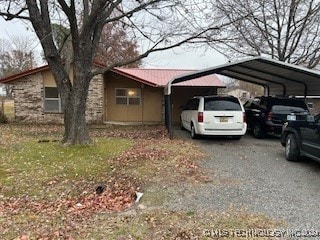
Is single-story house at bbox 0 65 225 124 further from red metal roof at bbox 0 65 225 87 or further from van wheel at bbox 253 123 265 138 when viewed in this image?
van wheel at bbox 253 123 265 138

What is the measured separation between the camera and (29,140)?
13000 mm

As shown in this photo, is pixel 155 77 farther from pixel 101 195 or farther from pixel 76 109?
pixel 101 195

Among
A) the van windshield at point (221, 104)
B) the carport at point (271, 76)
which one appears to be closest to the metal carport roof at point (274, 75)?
the carport at point (271, 76)

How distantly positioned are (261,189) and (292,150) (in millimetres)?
3083

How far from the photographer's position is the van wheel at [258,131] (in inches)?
534

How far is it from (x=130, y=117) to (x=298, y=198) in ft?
53.1

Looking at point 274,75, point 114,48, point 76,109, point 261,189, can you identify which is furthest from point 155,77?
point 261,189

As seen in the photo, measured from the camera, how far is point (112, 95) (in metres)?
21.2

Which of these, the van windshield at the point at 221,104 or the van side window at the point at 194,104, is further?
the van side window at the point at 194,104

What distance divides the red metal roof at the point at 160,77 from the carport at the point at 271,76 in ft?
9.97

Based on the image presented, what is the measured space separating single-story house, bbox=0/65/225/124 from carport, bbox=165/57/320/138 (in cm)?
334

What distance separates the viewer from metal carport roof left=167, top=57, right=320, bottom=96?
12227 mm

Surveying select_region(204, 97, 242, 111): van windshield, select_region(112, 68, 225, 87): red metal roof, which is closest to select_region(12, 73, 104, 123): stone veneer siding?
select_region(112, 68, 225, 87): red metal roof

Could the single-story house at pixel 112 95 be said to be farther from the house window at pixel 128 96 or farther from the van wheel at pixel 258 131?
the van wheel at pixel 258 131
